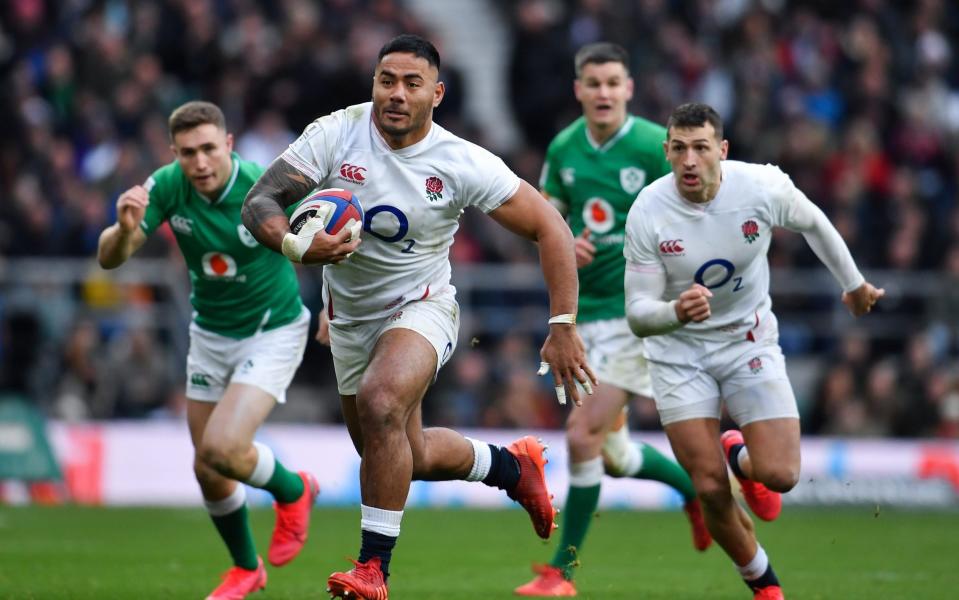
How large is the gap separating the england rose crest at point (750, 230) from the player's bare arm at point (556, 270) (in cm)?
132

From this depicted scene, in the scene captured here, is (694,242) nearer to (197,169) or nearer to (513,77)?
(197,169)

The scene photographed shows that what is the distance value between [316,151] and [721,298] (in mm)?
2571

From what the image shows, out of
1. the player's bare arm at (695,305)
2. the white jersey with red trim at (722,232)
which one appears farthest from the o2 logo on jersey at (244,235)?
the player's bare arm at (695,305)

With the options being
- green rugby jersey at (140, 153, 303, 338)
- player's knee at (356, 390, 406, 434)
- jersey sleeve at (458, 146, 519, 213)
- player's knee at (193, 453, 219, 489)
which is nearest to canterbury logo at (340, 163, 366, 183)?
jersey sleeve at (458, 146, 519, 213)

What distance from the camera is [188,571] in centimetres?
1099

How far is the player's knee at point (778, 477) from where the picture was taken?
854 cm

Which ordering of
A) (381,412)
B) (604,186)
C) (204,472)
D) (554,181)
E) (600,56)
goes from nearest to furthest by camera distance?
(381,412)
(204,472)
(600,56)
(604,186)
(554,181)

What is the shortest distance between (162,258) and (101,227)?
0.79 m

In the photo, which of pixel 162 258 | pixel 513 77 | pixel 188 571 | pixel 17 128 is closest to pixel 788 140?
pixel 513 77

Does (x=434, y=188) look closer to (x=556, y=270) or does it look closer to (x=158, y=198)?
(x=556, y=270)

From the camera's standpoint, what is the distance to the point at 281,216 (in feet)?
24.5

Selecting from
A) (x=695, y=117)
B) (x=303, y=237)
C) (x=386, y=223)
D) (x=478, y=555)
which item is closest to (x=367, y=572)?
(x=303, y=237)

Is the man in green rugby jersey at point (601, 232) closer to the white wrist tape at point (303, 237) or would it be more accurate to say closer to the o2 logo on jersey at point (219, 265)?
the o2 logo on jersey at point (219, 265)

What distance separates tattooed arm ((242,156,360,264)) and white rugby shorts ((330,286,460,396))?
0.82 metres
